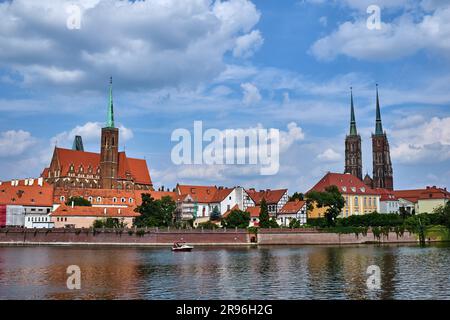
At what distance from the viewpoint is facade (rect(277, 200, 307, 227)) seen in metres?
89.5

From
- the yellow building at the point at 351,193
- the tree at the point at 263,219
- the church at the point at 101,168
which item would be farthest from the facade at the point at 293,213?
the church at the point at 101,168

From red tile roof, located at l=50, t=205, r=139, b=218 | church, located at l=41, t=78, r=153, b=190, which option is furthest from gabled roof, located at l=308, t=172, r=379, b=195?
church, located at l=41, t=78, r=153, b=190

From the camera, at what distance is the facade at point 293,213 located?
89500 mm

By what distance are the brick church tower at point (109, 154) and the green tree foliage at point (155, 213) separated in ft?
120

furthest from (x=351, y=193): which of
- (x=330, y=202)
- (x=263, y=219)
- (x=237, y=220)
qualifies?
(x=237, y=220)

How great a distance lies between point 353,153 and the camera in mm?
147000

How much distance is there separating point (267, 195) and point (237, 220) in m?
19.2

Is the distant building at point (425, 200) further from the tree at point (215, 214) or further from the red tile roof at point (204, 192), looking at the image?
the tree at point (215, 214)

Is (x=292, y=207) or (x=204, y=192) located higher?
(x=204, y=192)

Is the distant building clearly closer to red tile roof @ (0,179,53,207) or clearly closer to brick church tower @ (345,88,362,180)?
brick church tower @ (345,88,362,180)

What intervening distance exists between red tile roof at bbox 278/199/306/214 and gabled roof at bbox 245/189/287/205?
208 centimetres

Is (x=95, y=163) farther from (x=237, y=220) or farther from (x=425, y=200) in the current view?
(x=425, y=200)

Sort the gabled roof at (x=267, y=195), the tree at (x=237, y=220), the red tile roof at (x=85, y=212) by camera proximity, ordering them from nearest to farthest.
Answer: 1. the tree at (x=237, y=220)
2. the red tile roof at (x=85, y=212)
3. the gabled roof at (x=267, y=195)

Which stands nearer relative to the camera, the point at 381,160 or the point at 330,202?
the point at 330,202
